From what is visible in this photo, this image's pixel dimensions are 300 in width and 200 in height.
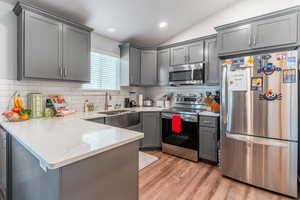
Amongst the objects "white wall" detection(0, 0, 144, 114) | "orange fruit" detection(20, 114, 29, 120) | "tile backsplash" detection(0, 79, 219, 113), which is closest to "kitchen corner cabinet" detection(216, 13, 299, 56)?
"tile backsplash" detection(0, 79, 219, 113)

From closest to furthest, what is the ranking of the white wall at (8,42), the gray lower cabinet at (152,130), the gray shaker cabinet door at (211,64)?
1. the white wall at (8,42)
2. the gray shaker cabinet door at (211,64)
3. the gray lower cabinet at (152,130)

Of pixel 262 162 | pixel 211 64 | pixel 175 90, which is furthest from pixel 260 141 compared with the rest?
pixel 175 90

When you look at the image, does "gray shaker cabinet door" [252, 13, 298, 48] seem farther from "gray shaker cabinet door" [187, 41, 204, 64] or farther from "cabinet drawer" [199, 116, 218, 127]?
"cabinet drawer" [199, 116, 218, 127]

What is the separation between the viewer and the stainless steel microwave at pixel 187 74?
3016 millimetres

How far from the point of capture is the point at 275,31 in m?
1.97

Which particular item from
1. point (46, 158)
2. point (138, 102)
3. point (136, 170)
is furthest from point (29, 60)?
point (138, 102)

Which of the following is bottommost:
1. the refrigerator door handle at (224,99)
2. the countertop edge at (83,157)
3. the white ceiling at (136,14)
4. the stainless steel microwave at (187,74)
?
the countertop edge at (83,157)

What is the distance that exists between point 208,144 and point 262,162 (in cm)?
82

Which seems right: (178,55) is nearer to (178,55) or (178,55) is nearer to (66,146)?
(178,55)

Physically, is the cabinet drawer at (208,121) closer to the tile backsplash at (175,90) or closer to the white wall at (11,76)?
the tile backsplash at (175,90)

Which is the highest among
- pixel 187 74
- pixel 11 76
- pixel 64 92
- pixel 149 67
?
pixel 149 67

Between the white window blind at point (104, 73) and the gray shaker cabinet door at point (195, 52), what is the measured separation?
169 cm

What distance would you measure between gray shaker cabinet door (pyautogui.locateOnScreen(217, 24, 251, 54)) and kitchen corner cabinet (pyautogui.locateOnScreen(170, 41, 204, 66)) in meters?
0.69

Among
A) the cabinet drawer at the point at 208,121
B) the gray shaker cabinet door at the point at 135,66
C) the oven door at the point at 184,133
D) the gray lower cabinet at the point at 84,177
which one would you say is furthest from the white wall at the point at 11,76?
the cabinet drawer at the point at 208,121
